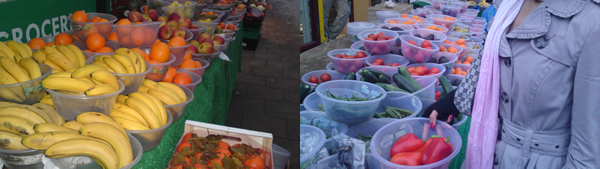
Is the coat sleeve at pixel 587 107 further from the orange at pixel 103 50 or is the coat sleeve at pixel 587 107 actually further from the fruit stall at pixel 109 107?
the orange at pixel 103 50

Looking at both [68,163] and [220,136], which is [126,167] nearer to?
[68,163]

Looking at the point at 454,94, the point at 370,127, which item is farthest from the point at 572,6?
the point at 370,127

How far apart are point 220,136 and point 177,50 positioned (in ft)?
2.57

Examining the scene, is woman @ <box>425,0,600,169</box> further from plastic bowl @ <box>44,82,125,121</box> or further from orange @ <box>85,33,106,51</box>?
orange @ <box>85,33,106,51</box>

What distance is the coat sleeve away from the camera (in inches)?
42.4

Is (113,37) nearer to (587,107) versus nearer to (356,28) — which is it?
(356,28)

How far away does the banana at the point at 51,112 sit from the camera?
1.34 meters

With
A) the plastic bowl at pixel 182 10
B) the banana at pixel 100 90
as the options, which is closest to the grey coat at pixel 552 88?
the banana at pixel 100 90

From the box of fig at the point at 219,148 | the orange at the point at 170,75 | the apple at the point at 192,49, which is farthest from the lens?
the apple at the point at 192,49

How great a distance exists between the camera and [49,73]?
1.47m

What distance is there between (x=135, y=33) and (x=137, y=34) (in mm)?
14

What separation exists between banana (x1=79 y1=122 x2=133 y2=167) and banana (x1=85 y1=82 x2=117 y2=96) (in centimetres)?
15

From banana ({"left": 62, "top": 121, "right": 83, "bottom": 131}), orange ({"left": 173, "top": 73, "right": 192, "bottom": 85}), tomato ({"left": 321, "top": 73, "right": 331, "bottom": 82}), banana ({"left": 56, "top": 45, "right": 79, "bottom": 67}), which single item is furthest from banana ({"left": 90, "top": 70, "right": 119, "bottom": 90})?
tomato ({"left": 321, "top": 73, "right": 331, "bottom": 82})

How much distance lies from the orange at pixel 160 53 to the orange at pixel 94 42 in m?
0.28
